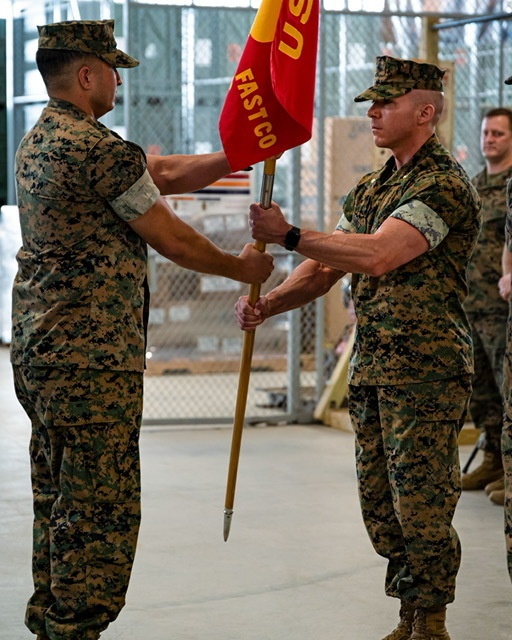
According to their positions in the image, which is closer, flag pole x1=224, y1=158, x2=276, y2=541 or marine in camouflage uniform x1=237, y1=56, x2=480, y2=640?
marine in camouflage uniform x1=237, y1=56, x2=480, y2=640

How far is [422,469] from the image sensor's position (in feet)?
12.0

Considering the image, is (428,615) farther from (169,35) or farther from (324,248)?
(169,35)

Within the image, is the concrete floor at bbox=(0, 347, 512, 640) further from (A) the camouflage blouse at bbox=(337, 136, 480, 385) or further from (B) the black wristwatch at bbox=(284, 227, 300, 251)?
(B) the black wristwatch at bbox=(284, 227, 300, 251)

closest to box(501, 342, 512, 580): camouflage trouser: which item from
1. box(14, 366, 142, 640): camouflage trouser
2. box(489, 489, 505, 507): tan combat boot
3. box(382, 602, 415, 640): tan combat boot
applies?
box(382, 602, 415, 640): tan combat boot

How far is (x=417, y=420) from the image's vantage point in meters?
3.66

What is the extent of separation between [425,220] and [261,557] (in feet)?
6.58

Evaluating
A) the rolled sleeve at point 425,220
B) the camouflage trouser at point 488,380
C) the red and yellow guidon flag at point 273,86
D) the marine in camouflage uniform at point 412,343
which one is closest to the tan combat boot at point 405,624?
the marine in camouflage uniform at point 412,343

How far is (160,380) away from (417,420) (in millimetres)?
6732

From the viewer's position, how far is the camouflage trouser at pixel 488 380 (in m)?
6.28

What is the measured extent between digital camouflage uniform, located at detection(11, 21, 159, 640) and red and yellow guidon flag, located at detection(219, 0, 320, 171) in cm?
55

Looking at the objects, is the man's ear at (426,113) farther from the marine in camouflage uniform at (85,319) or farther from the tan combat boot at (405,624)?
the tan combat boot at (405,624)

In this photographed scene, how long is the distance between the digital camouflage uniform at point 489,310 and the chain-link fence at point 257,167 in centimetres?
169

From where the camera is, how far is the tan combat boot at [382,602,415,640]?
12.5 feet

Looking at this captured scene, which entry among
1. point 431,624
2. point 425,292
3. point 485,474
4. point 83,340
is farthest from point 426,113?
point 485,474
